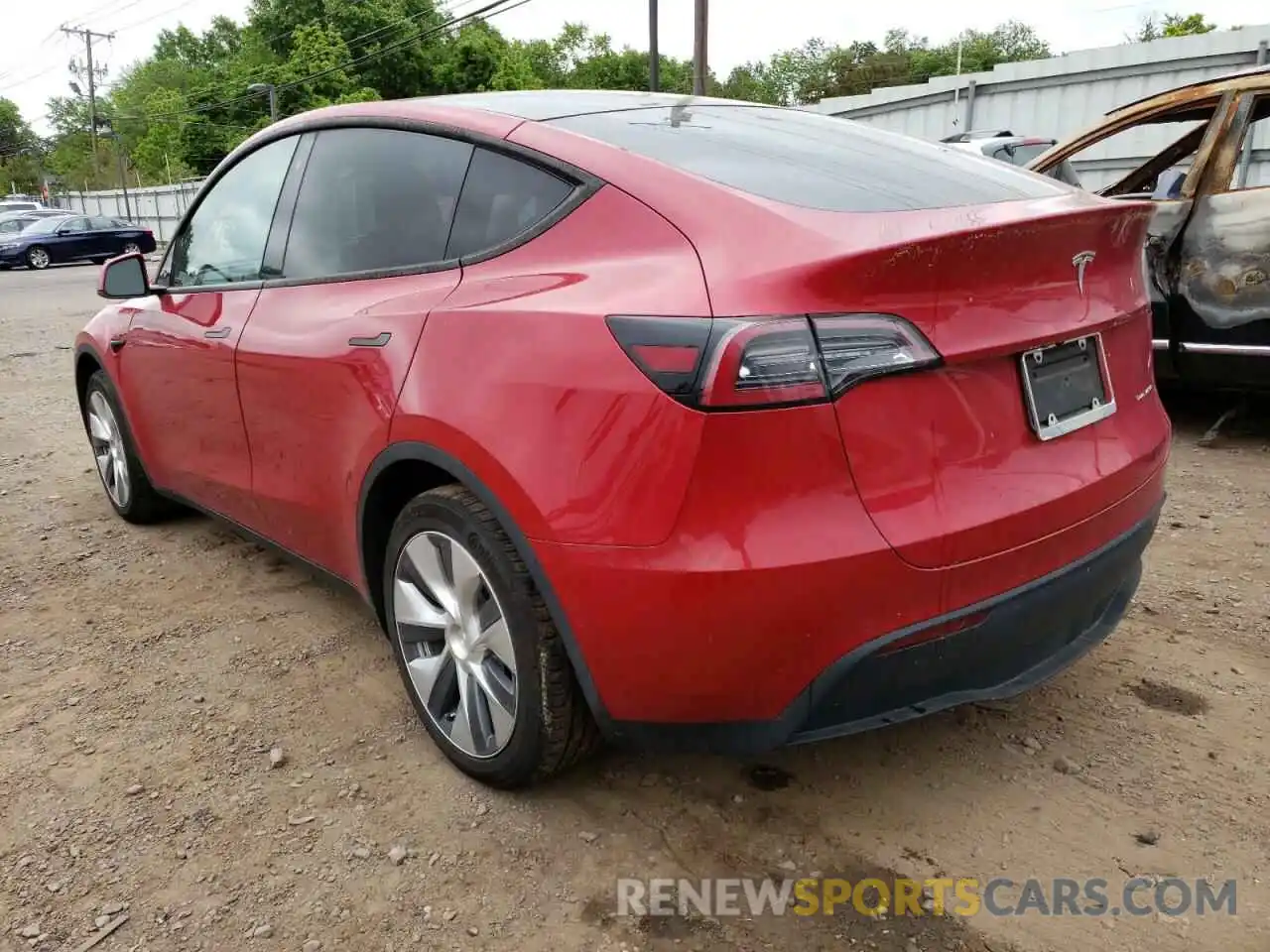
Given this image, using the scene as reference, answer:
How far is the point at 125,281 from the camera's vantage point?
3.56 metres

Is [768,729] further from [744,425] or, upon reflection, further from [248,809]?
[248,809]

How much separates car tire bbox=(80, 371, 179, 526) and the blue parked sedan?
21489 millimetres

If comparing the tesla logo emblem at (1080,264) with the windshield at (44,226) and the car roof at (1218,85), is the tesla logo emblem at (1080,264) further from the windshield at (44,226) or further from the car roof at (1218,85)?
the windshield at (44,226)

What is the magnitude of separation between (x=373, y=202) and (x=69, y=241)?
25.9 metres

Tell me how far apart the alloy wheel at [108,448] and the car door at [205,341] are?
302mm

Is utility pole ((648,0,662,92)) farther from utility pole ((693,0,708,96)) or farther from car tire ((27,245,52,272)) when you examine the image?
car tire ((27,245,52,272))

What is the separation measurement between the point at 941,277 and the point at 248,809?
1923 millimetres

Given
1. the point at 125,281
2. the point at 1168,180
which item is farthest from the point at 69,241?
the point at 1168,180

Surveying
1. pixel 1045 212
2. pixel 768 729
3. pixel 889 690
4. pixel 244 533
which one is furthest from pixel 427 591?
pixel 1045 212

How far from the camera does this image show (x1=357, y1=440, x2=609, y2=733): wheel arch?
194cm

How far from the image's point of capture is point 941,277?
5.81 feet

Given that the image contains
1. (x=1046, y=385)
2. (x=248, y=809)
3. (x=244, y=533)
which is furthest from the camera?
(x=244, y=533)

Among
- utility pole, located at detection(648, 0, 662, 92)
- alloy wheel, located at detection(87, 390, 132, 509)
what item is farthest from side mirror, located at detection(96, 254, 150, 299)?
utility pole, located at detection(648, 0, 662, 92)

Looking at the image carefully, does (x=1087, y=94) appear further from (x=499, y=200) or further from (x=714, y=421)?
(x=714, y=421)
